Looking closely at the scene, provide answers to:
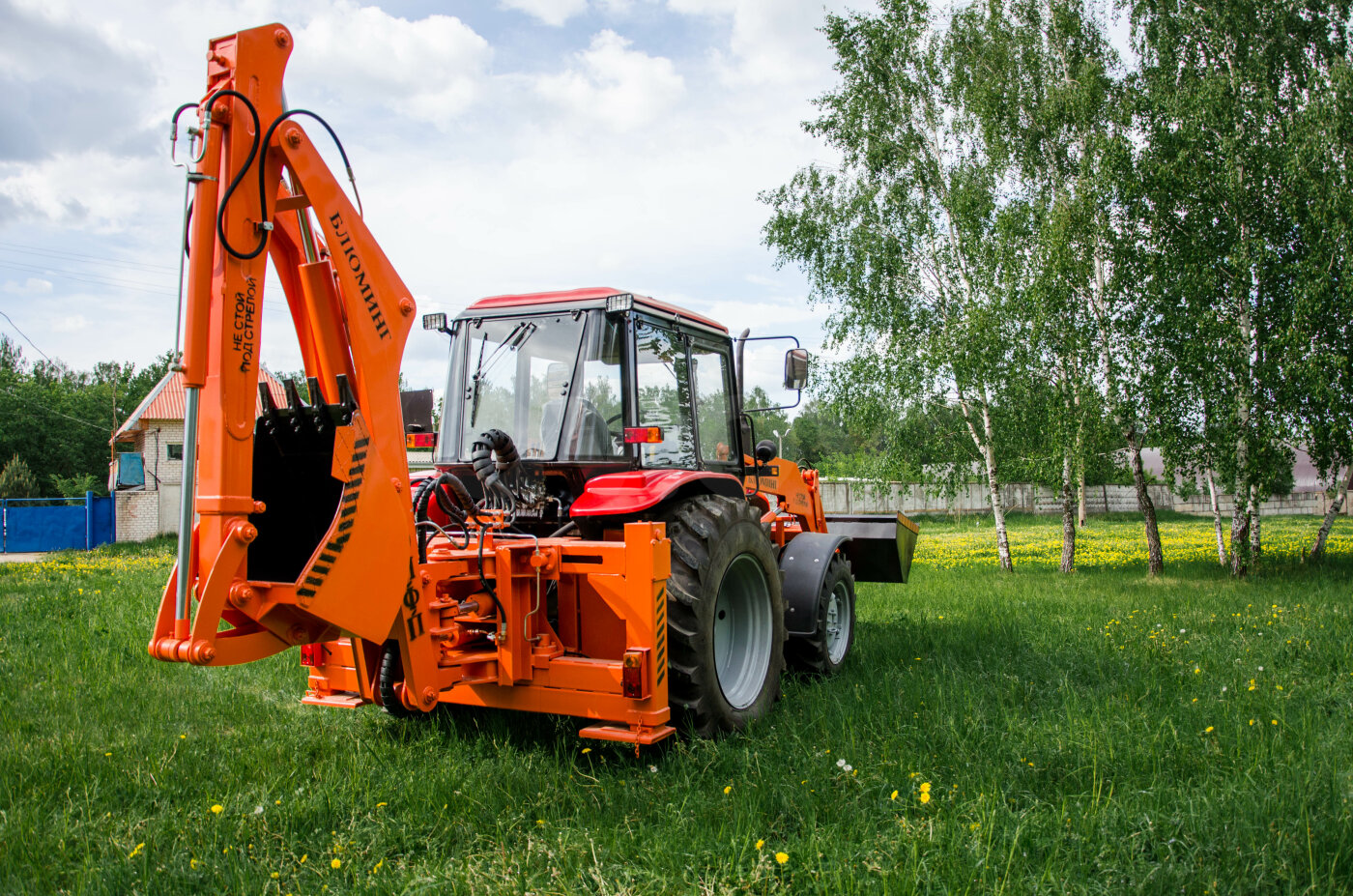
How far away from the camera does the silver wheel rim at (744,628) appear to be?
4910 mm

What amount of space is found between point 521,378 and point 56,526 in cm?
2484

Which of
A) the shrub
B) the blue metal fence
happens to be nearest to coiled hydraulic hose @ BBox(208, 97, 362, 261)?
the blue metal fence

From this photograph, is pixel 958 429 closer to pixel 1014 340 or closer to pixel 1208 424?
pixel 1014 340

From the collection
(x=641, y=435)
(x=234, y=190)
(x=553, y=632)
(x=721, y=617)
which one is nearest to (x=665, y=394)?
(x=641, y=435)

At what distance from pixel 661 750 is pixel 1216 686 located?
3449mm

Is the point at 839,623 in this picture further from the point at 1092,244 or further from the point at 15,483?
the point at 15,483

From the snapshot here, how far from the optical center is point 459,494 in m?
4.52

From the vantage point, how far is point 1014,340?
13.6 meters

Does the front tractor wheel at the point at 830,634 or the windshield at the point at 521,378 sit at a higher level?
the windshield at the point at 521,378

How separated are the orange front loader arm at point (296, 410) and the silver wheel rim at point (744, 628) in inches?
76.6

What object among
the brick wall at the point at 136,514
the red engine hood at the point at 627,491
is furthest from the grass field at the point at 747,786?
the brick wall at the point at 136,514

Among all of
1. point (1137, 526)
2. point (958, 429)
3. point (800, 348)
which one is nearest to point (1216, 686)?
point (800, 348)

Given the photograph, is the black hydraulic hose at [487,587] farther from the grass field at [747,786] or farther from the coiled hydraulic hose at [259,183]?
the coiled hydraulic hose at [259,183]

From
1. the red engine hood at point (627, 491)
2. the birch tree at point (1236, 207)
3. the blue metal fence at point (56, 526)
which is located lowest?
the blue metal fence at point (56, 526)
